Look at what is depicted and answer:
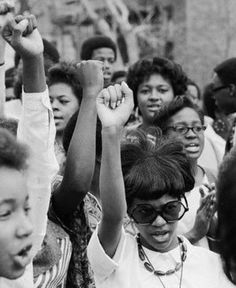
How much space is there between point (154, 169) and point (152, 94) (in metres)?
1.91

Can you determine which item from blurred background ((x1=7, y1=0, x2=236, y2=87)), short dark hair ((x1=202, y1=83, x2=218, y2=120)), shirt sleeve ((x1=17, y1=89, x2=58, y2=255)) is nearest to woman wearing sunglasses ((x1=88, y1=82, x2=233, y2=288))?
shirt sleeve ((x1=17, y1=89, x2=58, y2=255))

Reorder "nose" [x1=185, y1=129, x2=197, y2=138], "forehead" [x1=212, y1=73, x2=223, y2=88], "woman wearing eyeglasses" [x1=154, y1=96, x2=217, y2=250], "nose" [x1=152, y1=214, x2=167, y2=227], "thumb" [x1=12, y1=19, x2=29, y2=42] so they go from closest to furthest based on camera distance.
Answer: "thumb" [x1=12, y1=19, x2=29, y2=42] < "nose" [x1=152, y1=214, x2=167, y2=227] < "woman wearing eyeglasses" [x1=154, y1=96, x2=217, y2=250] < "nose" [x1=185, y1=129, x2=197, y2=138] < "forehead" [x1=212, y1=73, x2=223, y2=88]

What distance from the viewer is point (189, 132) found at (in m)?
4.33

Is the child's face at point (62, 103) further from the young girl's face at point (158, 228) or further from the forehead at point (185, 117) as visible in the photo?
the young girl's face at point (158, 228)

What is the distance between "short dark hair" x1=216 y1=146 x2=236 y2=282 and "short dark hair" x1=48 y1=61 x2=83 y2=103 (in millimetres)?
2347

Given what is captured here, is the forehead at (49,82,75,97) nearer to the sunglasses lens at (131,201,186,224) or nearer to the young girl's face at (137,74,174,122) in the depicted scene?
the young girl's face at (137,74,174,122)

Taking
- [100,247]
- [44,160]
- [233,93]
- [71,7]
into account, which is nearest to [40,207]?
[44,160]

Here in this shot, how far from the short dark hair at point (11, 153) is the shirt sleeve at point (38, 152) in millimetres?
450

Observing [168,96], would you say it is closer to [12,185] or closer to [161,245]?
[161,245]

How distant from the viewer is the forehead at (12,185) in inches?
80.7

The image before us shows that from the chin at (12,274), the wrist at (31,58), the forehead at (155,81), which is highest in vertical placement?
the forehead at (155,81)

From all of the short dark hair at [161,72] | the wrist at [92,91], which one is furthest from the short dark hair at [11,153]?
the short dark hair at [161,72]

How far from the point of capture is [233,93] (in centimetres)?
567

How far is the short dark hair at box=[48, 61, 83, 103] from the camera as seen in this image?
14.0 feet
